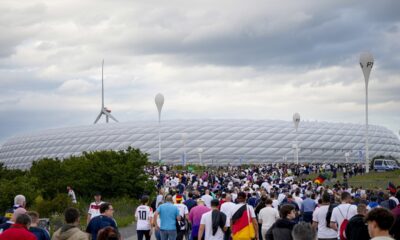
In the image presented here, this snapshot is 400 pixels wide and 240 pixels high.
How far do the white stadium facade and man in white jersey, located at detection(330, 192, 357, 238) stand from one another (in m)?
98.0

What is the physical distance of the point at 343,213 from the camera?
13148 millimetres

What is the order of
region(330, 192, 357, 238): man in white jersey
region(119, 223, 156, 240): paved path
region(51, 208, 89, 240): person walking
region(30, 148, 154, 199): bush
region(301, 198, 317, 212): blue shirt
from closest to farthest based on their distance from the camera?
region(51, 208, 89, 240): person walking, region(330, 192, 357, 238): man in white jersey, region(301, 198, 317, 212): blue shirt, region(119, 223, 156, 240): paved path, region(30, 148, 154, 199): bush

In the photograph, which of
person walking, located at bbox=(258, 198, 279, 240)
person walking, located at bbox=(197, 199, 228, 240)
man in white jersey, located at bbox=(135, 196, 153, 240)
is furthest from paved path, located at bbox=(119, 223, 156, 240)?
person walking, located at bbox=(197, 199, 228, 240)

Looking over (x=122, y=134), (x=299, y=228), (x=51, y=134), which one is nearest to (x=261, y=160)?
(x=122, y=134)

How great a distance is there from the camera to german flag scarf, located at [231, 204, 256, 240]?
13500 millimetres

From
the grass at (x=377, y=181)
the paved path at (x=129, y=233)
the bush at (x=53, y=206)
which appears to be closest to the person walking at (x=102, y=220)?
the paved path at (x=129, y=233)

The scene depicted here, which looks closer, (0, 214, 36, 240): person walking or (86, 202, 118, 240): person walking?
(0, 214, 36, 240): person walking

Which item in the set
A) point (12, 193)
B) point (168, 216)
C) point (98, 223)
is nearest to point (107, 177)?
point (12, 193)

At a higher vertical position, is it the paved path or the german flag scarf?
the german flag scarf

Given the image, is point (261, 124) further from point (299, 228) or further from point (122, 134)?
point (299, 228)

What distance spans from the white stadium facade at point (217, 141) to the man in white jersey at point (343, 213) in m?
98.0

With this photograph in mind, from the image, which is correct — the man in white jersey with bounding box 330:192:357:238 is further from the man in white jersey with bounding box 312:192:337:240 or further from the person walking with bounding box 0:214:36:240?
the person walking with bounding box 0:214:36:240

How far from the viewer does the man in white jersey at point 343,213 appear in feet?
42.8

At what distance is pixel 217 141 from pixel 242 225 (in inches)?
4112
